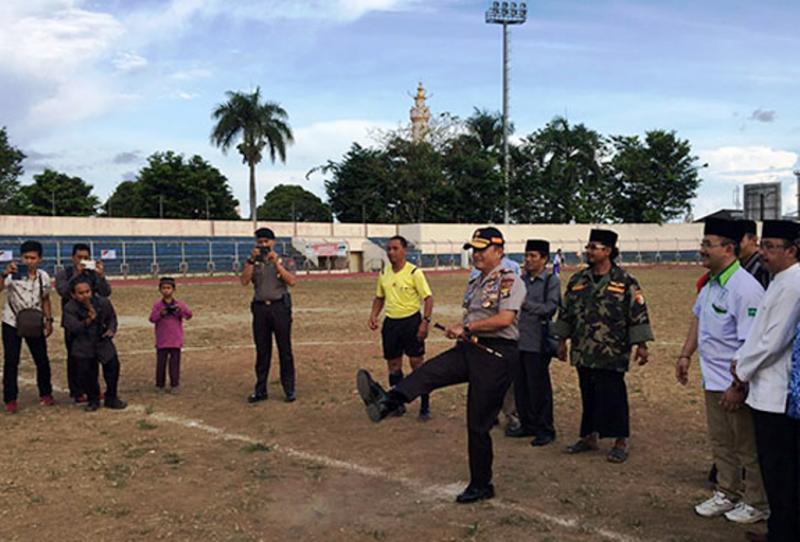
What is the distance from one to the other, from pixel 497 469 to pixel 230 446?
2.49m

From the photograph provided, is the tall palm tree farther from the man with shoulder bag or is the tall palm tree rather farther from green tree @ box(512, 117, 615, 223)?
the man with shoulder bag

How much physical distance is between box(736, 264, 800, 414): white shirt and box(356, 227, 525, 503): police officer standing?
1.67 metres

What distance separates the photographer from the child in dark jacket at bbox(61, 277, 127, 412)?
844 centimetres

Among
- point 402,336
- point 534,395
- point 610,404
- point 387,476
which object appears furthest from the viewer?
point 402,336

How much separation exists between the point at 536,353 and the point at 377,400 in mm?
2262

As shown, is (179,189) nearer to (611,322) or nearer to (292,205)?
(292,205)

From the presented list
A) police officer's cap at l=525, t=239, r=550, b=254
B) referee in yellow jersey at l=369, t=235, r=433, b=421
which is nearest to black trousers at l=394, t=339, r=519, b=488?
police officer's cap at l=525, t=239, r=550, b=254

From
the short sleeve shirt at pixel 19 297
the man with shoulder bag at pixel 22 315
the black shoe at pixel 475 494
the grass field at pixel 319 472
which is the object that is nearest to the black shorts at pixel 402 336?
the grass field at pixel 319 472

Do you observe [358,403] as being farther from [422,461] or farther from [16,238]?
[16,238]

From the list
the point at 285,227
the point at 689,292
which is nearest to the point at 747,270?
the point at 689,292

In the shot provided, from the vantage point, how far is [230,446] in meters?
6.91

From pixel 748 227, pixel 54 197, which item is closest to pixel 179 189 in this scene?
pixel 54 197

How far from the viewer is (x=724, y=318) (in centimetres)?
503

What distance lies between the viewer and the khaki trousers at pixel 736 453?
4.90 m
